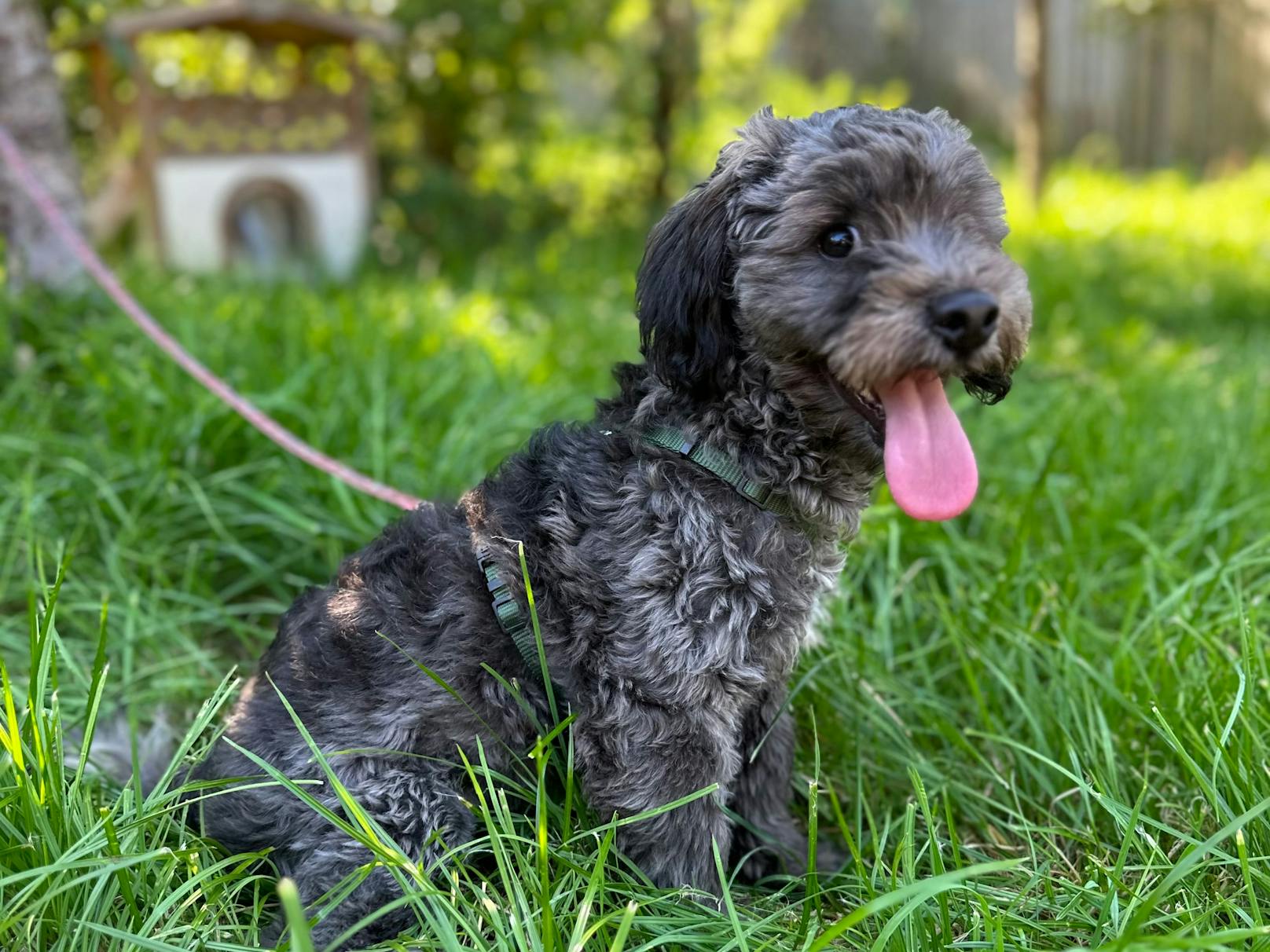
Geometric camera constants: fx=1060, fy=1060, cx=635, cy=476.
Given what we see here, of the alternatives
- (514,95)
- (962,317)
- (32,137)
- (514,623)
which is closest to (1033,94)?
(514,95)

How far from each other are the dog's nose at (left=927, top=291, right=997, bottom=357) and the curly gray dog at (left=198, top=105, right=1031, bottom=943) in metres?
0.06

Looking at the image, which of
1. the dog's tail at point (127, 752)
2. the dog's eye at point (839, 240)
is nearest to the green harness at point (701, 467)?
the dog's eye at point (839, 240)

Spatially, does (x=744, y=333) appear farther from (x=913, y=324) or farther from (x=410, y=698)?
(x=410, y=698)

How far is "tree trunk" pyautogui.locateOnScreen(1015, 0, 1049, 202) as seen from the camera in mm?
10047

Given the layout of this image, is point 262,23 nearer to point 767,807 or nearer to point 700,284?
point 700,284

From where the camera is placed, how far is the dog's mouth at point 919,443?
2.19 metres

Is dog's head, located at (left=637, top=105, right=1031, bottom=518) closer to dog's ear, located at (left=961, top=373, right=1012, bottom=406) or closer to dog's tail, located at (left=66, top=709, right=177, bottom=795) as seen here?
dog's ear, located at (left=961, top=373, right=1012, bottom=406)

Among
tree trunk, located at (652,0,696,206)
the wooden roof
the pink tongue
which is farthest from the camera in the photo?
tree trunk, located at (652,0,696,206)

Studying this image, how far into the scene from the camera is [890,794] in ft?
9.37

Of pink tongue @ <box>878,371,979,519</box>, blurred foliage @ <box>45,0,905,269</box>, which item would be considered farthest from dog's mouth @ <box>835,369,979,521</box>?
blurred foliage @ <box>45,0,905,269</box>

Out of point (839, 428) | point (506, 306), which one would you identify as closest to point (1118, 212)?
point (506, 306)

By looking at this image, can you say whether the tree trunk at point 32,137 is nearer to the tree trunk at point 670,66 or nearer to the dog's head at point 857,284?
the dog's head at point 857,284

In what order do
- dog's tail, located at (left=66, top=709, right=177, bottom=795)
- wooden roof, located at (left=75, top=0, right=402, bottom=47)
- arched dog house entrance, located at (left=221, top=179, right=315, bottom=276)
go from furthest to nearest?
arched dog house entrance, located at (left=221, top=179, right=315, bottom=276) → wooden roof, located at (left=75, top=0, right=402, bottom=47) → dog's tail, located at (left=66, top=709, right=177, bottom=795)

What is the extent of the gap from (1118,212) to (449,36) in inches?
254
